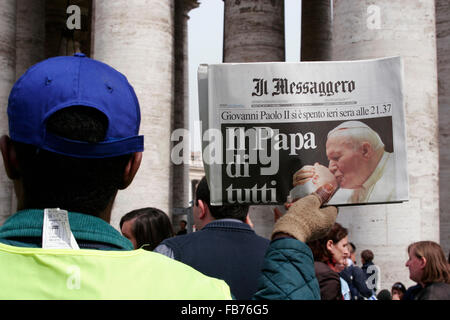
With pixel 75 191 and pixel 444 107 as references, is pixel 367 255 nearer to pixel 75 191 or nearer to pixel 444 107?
pixel 444 107

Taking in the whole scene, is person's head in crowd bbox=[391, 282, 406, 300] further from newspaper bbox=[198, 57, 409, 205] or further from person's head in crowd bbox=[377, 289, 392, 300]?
newspaper bbox=[198, 57, 409, 205]

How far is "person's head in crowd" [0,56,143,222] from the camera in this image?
1.58m

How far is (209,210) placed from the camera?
172 inches

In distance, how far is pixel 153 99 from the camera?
15.5 m

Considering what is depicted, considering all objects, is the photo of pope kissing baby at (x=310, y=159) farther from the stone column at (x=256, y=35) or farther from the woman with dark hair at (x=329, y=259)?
the stone column at (x=256, y=35)

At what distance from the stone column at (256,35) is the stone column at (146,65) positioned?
2622 mm

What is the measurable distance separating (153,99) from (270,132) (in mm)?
10224

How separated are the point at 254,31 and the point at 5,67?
6380 millimetres

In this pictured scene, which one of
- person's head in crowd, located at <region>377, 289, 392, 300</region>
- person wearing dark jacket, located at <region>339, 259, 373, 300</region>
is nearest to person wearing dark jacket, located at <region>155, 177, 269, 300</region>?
person wearing dark jacket, located at <region>339, 259, 373, 300</region>

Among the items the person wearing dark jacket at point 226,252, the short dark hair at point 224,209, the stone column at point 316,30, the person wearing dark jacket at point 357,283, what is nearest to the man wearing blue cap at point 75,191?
the person wearing dark jacket at point 226,252

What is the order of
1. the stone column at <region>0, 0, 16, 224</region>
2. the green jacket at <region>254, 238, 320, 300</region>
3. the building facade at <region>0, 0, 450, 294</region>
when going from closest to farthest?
the green jacket at <region>254, 238, 320, 300</region>, the building facade at <region>0, 0, 450, 294</region>, the stone column at <region>0, 0, 16, 224</region>

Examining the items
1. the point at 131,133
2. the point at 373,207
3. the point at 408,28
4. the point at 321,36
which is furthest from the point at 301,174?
the point at 321,36

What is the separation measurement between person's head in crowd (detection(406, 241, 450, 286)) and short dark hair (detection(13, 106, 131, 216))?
4268 mm
